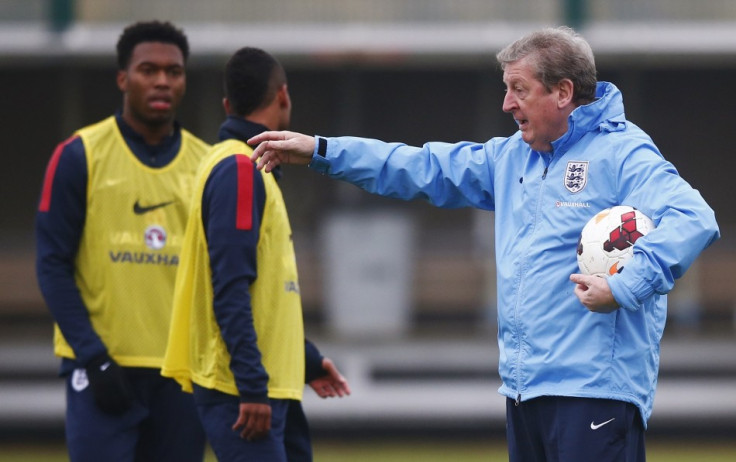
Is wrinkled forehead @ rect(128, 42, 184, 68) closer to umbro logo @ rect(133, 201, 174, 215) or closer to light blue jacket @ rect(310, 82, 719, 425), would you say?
umbro logo @ rect(133, 201, 174, 215)

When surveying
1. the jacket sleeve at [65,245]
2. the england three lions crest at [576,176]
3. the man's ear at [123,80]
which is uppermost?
the man's ear at [123,80]

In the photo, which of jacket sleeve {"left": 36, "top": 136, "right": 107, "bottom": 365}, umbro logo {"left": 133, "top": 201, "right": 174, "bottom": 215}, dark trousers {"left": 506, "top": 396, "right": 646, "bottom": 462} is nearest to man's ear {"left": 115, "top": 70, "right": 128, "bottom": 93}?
jacket sleeve {"left": 36, "top": 136, "right": 107, "bottom": 365}

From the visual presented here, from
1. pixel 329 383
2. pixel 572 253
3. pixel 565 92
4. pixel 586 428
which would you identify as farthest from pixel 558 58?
pixel 329 383

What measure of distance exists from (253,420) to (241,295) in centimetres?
40

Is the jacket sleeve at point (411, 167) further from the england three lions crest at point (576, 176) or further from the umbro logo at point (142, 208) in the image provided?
the umbro logo at point (142, 208)

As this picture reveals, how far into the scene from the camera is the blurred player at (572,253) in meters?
3.18

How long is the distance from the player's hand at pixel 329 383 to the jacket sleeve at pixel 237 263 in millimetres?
647

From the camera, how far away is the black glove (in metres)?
4.23

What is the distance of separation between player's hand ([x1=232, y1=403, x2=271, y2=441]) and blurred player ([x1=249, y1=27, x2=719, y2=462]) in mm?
779

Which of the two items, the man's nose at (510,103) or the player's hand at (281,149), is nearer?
the man's nose at (510,103)

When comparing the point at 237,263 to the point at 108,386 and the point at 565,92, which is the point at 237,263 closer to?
the point at 108,386

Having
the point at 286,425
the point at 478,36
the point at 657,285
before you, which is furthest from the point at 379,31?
the point at 657,285

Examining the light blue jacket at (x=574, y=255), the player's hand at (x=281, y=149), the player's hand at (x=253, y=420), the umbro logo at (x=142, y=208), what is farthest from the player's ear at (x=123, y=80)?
the light blue jacket at (x=574, y=255)

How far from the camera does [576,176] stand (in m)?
3.44
